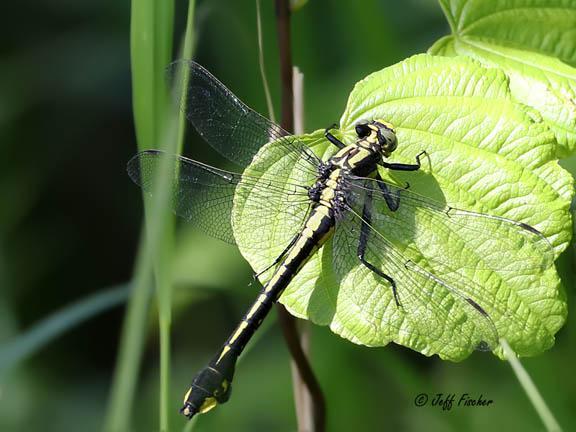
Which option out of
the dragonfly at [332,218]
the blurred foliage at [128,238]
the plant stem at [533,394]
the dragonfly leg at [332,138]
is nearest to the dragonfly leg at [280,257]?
the dragonfly at [332,218]

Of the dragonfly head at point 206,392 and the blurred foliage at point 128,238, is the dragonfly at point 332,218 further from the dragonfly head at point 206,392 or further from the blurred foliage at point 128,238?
the blurred foliage at point 128,238

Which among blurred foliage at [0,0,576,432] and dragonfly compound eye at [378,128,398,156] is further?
blurred foliage at [0,0,576,432]

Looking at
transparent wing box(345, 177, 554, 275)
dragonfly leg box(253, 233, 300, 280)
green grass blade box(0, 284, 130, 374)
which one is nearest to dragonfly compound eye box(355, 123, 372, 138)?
transparent wing box(345, 177, 554, 275)

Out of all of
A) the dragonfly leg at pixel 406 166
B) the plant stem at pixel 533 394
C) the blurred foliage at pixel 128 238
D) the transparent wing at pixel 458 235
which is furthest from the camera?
the blurred foliage at pixel 128 238

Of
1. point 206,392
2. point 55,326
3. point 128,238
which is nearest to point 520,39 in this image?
point 206,392

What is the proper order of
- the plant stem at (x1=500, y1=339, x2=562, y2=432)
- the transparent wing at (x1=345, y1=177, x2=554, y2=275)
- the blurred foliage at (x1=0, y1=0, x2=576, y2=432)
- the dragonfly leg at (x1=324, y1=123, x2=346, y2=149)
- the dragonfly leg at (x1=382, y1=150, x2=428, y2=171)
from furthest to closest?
1. the blurred foliage at (x1=0, y1=0, x2=576, y2=432)
2. the dragonfly leg at (x1=324, y1=123, x2=346, y2=149)
3. the dragonfly leg at (x1=382, y1=150, x2=428, y2=171)
4. the transparent wing at (x1=345, y1=177, x2=554, y2=275)
5. the plant stem at (x1=500, y1=339, x2=562, y2=432)

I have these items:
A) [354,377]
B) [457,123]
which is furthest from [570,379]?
[457,123]

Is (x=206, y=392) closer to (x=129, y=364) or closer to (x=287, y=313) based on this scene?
(x=287, y=313)

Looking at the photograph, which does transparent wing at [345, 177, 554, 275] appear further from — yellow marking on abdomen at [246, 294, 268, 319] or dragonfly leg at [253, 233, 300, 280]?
yellow marking on abdomen at [246, 294, 268, 319]
